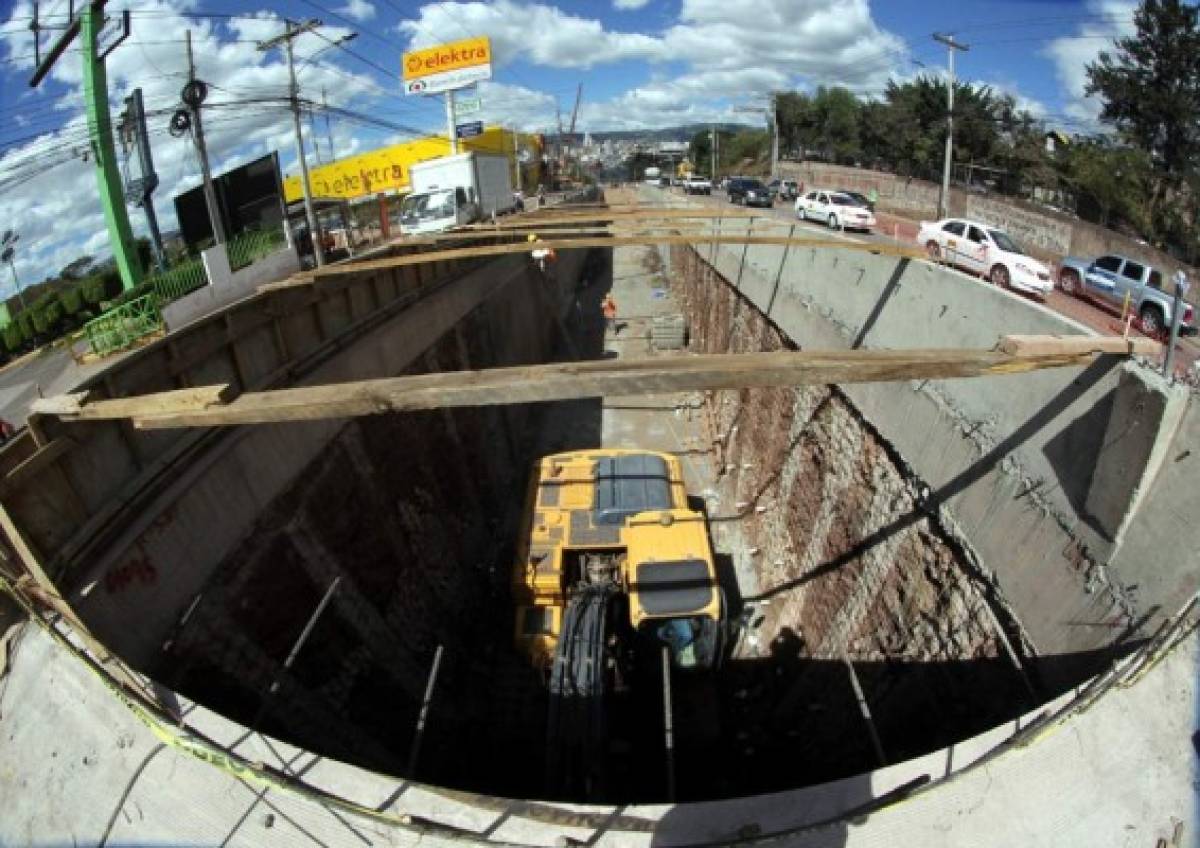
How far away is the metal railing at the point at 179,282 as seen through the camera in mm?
18172

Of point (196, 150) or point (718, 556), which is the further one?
point (196, 150)

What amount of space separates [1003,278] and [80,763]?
2015 centimetres

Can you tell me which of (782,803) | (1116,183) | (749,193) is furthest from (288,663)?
(749,193)

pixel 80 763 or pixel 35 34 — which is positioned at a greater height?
pixel 35 34

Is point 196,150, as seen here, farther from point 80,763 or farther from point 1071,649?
point 1071,649

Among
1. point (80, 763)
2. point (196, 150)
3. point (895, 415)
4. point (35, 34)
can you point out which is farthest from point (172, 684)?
point (35, 34)

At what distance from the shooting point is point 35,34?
63.6 feet

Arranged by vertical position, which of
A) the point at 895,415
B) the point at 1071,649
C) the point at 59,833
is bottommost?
the point at 59,833

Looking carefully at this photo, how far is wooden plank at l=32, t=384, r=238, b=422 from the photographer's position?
5969 millimetres

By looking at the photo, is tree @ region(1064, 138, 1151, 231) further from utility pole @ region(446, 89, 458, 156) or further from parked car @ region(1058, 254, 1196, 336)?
utility pole @ region(446, 89, 458, 156)

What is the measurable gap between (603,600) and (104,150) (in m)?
21.5

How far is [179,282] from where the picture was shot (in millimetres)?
18609

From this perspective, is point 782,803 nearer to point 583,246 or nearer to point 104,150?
point 583,246

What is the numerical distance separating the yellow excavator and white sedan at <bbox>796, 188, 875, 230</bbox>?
18.8 m
